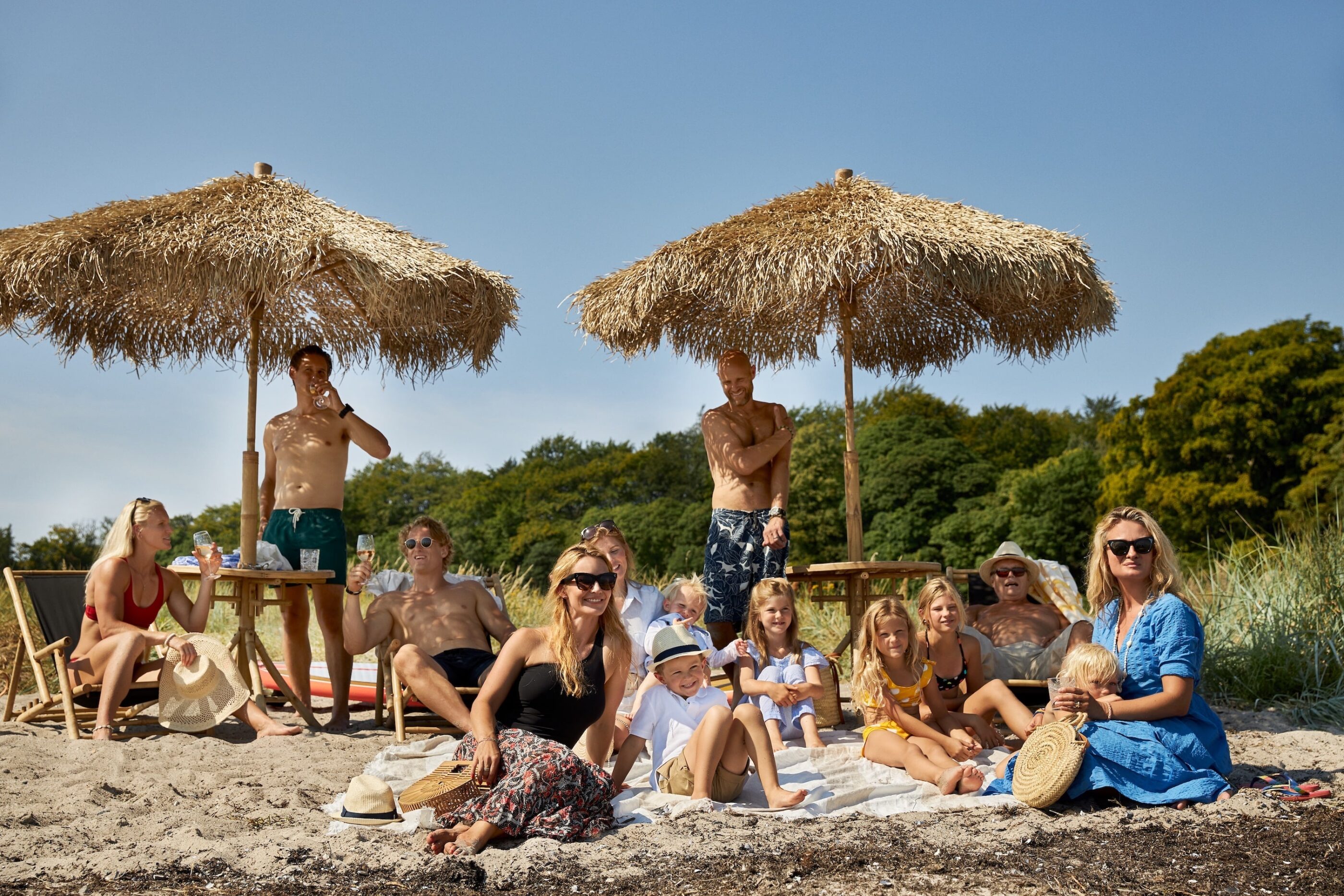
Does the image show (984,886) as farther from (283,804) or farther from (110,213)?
(110,213)

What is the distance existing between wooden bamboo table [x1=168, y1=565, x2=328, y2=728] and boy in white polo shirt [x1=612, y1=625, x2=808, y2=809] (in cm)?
231

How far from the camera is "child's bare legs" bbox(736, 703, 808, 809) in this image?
393 centimetres

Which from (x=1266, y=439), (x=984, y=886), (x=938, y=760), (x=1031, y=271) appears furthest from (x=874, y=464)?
(x=984, y=886)

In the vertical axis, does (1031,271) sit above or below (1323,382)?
below

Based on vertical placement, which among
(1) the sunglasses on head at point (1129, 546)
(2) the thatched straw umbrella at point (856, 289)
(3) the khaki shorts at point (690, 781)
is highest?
(2) the thatched straw umbrella at point (856, 289)

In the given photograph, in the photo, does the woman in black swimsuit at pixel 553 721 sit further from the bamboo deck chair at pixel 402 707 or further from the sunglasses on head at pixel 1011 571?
the sunglasses on head at pixel 1011 571

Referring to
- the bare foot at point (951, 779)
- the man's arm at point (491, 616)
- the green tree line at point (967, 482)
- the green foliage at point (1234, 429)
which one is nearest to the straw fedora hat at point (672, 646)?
the bare foot at point (951, 779)

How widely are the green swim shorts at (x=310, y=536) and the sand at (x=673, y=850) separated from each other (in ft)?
5.72

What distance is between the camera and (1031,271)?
19.5ft

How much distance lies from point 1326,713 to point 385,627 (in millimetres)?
4867

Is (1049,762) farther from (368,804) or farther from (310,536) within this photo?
(310,536)

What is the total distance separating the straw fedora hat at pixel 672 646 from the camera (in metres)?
4.07

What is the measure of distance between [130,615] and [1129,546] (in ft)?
A: 15.5

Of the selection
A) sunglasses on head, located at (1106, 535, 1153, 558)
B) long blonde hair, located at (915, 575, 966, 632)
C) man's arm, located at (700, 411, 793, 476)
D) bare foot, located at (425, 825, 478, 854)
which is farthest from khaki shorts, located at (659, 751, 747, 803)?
man's arm, located at (700, 411, 793, 476)
